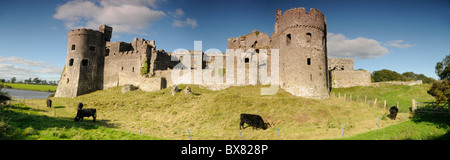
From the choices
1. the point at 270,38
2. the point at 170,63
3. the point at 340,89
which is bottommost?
the point at 340,89

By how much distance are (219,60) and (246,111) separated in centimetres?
1626

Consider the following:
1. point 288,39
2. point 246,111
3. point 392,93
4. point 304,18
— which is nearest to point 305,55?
point 288,39

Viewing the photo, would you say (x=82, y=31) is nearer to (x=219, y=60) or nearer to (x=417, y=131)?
(x=219, y=60)

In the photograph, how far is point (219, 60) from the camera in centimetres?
3422

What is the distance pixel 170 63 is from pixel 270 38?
61.3 feet

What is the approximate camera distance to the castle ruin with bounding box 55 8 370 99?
25188mm

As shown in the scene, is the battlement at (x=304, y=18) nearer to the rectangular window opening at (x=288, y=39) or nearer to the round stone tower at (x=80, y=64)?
the rectangular window opening at (x=288, y=39)

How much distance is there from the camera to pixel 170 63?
39312 millimetres

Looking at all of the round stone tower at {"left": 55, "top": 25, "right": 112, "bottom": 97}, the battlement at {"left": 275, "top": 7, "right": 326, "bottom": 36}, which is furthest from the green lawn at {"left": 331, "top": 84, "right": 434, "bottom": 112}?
the round stone tower at {"left": 55, "top": 25, "right": 112, "bottom": 97}

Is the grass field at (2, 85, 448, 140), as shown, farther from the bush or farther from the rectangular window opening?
the bush
